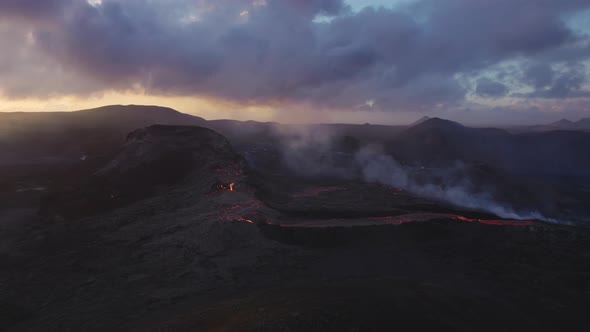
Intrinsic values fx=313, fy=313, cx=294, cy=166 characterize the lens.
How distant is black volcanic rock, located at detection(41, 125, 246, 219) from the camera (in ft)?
89.3

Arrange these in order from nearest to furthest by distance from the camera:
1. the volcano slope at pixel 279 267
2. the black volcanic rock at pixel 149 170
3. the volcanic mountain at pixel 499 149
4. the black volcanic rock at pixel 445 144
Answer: the volcano slope at pixel 279 267 → the black volcanic rock at pixel 149 170 → the volcanic mountain at pixel 499 149 → the black volcanic rock at pixel 445 144

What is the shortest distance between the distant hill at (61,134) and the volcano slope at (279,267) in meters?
37.7

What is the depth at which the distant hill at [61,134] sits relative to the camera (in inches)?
2285

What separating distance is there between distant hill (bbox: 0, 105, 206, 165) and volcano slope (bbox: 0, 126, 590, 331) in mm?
37684

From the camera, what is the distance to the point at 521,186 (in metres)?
41.9

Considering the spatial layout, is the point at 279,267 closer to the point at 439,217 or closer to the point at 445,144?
the point at 439,217

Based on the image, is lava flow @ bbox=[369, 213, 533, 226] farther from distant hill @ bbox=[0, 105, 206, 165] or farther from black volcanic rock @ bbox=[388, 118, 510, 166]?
distant hill @ bbox=[0, 105, 206, 165]

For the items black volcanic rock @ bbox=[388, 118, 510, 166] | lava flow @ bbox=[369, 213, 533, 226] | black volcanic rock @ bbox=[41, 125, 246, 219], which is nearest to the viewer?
lava flow @ bbox=[369, 213, 533, 226]

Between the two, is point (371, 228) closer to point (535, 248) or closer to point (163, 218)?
point (535, 248)

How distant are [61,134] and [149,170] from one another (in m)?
50.3

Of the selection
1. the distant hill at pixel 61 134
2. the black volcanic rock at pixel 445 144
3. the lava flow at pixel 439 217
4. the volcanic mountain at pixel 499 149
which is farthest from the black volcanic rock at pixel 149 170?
the black volcanic rock at pixel 445 144

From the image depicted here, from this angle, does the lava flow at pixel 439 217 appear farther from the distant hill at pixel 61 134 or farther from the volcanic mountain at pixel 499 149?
the distant hill at pixel 61 134

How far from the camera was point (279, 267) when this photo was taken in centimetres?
1647

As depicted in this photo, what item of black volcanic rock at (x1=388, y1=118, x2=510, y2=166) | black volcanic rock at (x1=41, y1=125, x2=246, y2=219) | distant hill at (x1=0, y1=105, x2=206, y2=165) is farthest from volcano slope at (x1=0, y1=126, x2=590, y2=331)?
black volcanic rock at (x1=388, y1=118, x2=510, y2=166)
